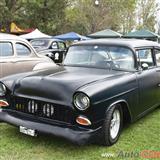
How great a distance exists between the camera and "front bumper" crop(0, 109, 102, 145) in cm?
424

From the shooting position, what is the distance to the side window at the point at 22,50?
8.25 m

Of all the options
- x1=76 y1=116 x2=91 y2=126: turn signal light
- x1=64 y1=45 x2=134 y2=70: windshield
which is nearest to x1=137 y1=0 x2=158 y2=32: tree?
x1=64 y1=45 x2=134 y2=70: windshield

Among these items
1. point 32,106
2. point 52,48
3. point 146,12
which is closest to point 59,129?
point 32,106

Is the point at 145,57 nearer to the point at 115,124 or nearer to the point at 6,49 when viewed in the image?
the point at 115,124

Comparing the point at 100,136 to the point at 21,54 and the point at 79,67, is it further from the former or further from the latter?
the point at 21,54

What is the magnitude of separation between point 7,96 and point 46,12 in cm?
2717

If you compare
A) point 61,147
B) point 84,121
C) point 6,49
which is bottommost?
point 61,147

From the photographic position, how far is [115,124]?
501 cm

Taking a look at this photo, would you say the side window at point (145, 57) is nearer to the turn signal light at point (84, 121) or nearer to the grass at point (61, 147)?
the grass at point (61, 147)

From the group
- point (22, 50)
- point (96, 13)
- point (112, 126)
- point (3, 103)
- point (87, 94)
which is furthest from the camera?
point (96, 13)

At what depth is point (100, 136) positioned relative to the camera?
4539mm

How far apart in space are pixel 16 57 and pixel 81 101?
4168 millimetres

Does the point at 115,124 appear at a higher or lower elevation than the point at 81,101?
lower

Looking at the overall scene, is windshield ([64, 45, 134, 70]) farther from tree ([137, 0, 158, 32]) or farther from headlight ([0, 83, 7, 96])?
tree ([137, 0, 158, 32])
